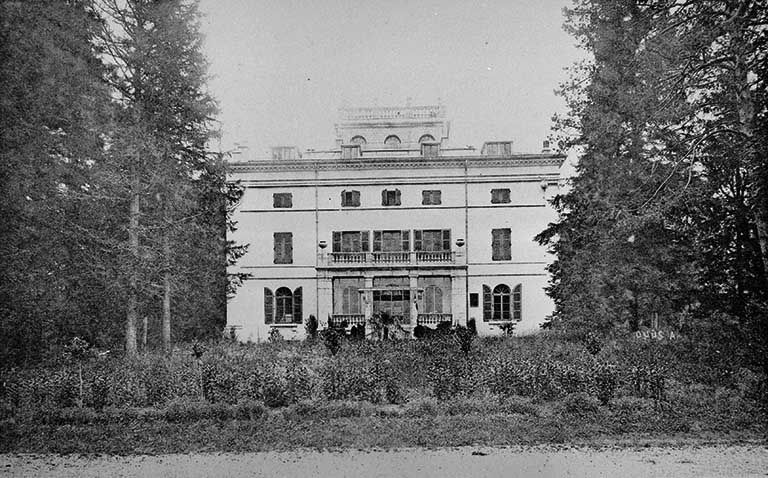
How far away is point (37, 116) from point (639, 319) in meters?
11.8

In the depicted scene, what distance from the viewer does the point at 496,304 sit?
682 inches

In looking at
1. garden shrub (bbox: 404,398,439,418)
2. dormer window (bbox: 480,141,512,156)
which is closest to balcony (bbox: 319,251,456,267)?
dormer window (bbox: 480,141,512,156)

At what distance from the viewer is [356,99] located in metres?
10.1

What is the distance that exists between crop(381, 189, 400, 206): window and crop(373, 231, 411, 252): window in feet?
3.20

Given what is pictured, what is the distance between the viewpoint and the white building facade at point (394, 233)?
15.3 meters

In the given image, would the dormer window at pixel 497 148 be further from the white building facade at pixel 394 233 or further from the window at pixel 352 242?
the window at pixel 352 242

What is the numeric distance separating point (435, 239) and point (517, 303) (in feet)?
10.3

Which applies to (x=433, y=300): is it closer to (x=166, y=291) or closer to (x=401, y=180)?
(x=401, y=180)

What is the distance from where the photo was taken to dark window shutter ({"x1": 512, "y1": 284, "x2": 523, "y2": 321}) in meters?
16.2

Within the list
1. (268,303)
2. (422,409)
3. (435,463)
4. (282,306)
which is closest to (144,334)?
(268,303)

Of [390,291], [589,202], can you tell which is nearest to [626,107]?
[589,202]

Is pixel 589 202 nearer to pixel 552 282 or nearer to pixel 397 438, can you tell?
pixel 552 282

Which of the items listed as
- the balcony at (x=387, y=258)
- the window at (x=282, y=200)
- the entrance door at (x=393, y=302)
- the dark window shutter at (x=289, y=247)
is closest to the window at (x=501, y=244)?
the balcony at (x=387, y=258)

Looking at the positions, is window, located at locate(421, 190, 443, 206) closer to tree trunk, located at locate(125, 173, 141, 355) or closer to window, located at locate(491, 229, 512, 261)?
window, located at locate(491, 229, 512, 261)
